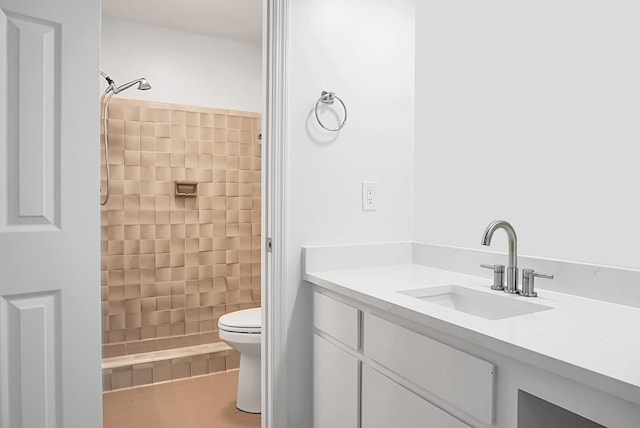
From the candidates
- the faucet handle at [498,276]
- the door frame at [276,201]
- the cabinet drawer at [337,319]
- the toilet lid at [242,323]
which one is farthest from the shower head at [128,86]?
the faucet handle at [498,276]

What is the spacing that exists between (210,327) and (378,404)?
233 centimetres

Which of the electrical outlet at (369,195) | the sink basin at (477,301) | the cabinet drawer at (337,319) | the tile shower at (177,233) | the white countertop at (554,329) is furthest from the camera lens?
the tile shower at (177,233)

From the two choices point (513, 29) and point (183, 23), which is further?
point (183, 23)

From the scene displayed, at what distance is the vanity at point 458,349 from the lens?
0.84 meters

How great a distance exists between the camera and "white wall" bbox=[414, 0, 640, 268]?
1.39 m

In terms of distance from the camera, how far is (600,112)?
4.69 ft

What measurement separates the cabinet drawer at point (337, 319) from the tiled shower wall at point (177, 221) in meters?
1.85

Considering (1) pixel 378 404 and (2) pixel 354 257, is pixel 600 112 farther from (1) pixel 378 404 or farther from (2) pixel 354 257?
(1) pixel 378 404

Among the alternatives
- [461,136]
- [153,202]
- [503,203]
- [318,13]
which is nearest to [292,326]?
[503,203]

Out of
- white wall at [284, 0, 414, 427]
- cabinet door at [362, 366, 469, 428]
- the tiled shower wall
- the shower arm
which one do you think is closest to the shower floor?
the tiled shower wall

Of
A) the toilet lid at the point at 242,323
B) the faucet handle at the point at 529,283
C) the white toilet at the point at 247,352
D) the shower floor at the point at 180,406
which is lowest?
the shower floor at the point at 180,406

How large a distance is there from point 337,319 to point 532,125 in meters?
1.00

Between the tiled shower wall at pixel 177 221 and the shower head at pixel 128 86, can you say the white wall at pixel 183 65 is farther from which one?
the shower head at pixel 128 86

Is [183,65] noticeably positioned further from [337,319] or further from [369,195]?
[337,319]
